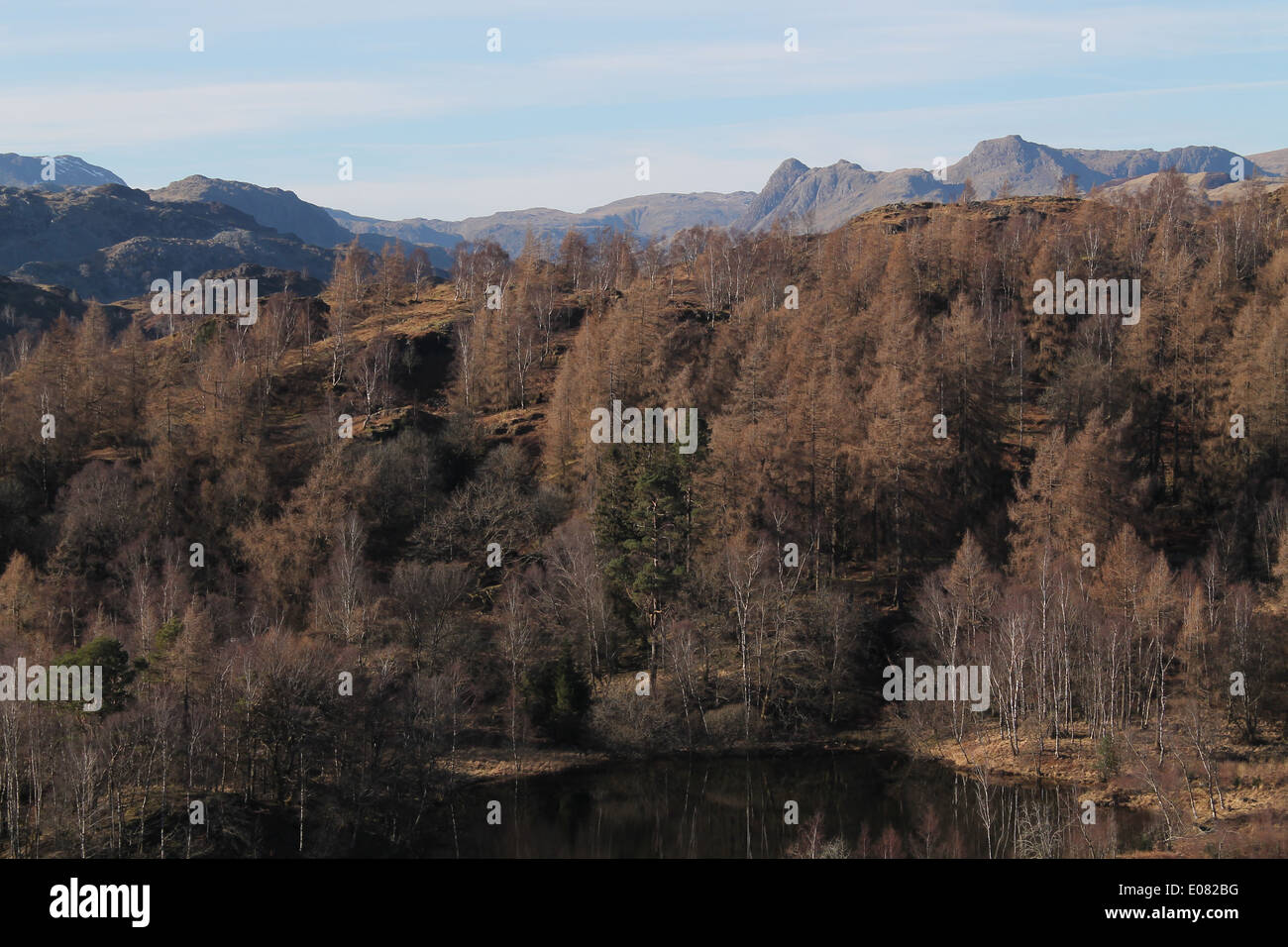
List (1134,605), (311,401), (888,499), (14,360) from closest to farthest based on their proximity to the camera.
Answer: (1134,605) → (888,499) → (311,401) → (14,360)

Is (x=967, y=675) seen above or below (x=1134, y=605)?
below

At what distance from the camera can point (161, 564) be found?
5591 centimetres

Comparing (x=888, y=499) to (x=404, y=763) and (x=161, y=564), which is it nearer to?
(x=404, y=763)

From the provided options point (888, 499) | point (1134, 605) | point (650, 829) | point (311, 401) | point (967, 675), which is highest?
point (311, 401)

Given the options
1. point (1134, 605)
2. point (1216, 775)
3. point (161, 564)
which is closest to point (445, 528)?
point (161, 564)

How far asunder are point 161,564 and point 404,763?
25.7 m

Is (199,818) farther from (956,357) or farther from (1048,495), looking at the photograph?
(956,357)

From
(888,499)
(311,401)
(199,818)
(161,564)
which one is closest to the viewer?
(199,818)

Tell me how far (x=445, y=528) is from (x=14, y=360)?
5887cm

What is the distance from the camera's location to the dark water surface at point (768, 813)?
36.1m

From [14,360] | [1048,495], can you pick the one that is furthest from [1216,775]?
[14,360]

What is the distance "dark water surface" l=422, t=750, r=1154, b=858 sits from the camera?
36.1 metres

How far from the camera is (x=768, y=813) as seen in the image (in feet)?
137

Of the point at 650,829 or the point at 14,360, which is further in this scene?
the point at 14,360
